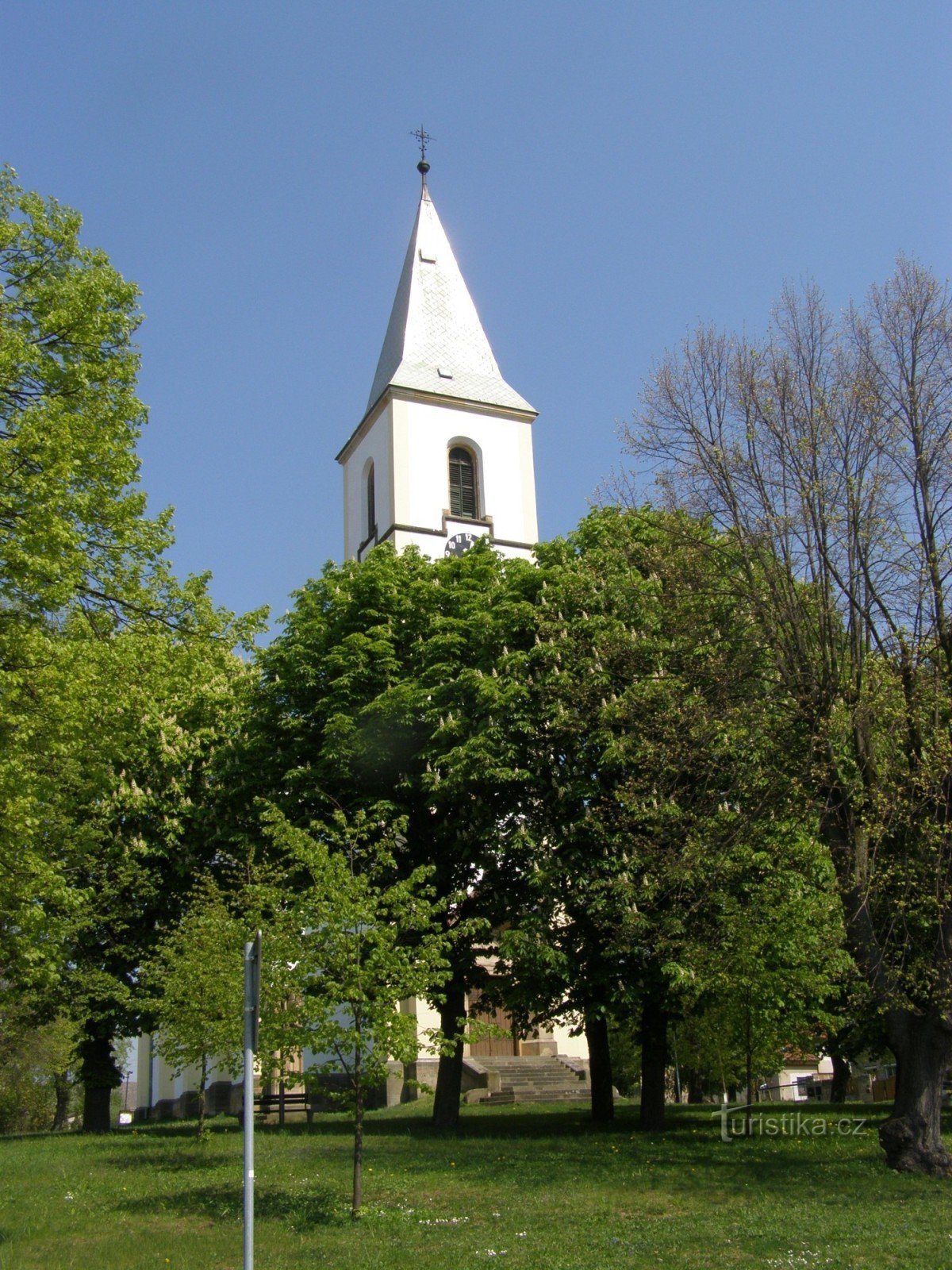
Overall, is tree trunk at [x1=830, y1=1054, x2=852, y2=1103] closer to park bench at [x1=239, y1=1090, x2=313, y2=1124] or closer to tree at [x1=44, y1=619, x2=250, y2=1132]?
park bench at [x1=239, y1=1090, x2=313, y2=1124]

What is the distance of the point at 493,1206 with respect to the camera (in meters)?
13.5

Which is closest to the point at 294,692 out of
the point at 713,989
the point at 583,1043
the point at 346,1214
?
the point at 713,989

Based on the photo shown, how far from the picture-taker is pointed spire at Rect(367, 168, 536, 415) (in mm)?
49719

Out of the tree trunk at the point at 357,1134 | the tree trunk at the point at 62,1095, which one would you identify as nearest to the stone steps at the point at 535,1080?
the tree trunk at the point at 357,1134

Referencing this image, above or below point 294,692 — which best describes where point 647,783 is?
below

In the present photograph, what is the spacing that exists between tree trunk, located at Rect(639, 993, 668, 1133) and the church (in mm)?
22639

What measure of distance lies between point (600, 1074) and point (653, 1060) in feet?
6.52

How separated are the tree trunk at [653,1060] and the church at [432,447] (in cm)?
2264

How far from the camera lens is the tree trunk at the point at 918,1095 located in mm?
15008

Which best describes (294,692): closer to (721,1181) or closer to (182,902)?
(182,902)

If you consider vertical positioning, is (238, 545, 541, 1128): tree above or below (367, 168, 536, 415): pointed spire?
below

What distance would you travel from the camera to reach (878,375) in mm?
17188

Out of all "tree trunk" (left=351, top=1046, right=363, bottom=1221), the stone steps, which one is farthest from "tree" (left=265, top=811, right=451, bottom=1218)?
the stone steps

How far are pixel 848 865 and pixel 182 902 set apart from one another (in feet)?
53.6
